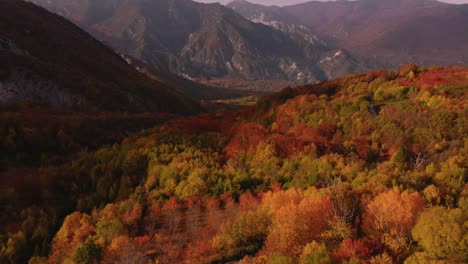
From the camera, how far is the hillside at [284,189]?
83.2 feet

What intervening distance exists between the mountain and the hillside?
39817mm

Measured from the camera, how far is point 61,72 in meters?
90.5

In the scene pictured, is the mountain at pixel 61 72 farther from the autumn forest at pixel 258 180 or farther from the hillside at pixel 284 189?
the hillside at pixel 284 189

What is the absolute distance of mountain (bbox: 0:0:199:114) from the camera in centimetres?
8169

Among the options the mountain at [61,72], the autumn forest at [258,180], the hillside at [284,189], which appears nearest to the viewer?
the hillside at [284,189]

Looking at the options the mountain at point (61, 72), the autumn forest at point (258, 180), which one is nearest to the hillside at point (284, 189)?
the autumn forest at point (258, 180)

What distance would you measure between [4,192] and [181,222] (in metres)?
20.2

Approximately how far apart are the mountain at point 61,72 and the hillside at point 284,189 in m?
39.8


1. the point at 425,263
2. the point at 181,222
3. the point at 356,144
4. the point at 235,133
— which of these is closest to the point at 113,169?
the point at 181,222

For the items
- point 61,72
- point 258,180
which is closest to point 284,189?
point 258,180

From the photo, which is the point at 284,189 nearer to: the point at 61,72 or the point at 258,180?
the point at 258,180

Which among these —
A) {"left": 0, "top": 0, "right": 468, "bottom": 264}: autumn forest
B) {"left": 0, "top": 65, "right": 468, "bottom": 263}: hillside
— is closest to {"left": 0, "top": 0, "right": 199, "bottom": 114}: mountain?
{"left": 0, "top": 0, "right": 468, "bottom": 264}: autumn forest

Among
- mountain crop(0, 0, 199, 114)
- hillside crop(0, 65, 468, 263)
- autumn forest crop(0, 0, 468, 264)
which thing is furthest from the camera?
mountain crop(0, 0, 199, 114)

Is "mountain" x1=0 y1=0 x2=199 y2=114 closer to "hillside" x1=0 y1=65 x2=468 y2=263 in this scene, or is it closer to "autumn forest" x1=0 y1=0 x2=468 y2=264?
"autumn forest" x1=0 y1=0 x2=468 y2=264
